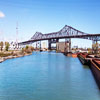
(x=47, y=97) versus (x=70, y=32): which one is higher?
(x=70, y=32)

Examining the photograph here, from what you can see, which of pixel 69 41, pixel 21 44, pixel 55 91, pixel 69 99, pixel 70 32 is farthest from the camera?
pixel 21 44

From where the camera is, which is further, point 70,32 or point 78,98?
point 70,32

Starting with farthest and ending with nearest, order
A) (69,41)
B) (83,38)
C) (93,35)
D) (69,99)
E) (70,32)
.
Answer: (70,32)
(69,41)
(83,38)
(93,35)
(69,99)

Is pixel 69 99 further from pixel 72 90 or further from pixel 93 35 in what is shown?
pixel 93 35

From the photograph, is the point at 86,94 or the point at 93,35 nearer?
the point at 86,94

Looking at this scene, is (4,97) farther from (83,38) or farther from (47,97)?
(83,38)

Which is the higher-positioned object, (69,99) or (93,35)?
(93,35)

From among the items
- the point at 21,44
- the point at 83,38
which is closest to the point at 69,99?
the point at 83,38

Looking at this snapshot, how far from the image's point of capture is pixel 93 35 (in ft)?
380

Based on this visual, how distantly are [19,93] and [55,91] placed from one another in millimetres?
3616

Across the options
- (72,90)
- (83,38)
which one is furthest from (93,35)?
(72,90)

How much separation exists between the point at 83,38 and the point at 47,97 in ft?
383

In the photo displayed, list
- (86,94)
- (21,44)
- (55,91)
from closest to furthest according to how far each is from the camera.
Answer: (86,94) < (55,91) < (21,44)

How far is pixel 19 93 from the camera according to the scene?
51.1 ft
